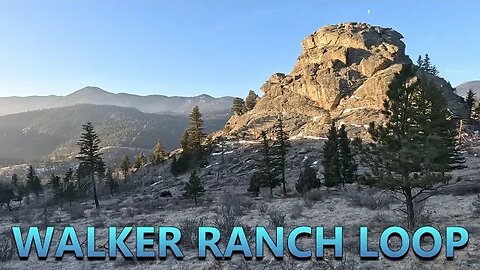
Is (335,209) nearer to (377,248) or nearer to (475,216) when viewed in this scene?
(475,216)

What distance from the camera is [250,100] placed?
5012 inches

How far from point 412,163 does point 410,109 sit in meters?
1.81

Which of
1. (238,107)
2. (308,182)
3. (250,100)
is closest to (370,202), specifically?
(308,182)

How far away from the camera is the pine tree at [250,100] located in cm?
12475

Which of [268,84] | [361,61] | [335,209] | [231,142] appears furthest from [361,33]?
[335,209]

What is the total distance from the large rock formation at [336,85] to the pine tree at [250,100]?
16.8 feet

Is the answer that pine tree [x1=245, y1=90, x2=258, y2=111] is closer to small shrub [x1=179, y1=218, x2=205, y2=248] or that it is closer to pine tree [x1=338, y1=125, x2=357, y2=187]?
pine tree [x1=338, y1=125, x2=357, y2=187]

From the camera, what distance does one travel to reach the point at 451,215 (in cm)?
1588

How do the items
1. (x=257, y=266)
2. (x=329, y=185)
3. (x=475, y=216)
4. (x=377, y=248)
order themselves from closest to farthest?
(x=257, y=266) < (x=377, y=248) < (x=475, y=216) < (x=329, y=185)

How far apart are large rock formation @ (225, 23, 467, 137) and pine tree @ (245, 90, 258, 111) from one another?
5132mm

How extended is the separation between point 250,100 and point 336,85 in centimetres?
3560

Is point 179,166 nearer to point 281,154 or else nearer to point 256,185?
point 256,185

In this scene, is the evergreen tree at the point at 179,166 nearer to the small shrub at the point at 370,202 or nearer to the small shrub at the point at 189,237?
the small shrub at the point at 370,202

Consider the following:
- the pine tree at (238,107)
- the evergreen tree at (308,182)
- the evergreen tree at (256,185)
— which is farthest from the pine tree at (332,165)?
the pine tree at (238,107)
